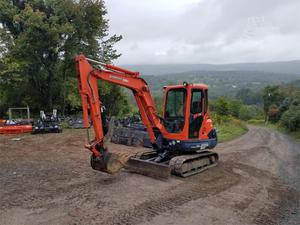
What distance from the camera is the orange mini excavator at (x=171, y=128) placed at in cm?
833

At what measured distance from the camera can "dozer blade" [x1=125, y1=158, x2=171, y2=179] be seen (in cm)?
849

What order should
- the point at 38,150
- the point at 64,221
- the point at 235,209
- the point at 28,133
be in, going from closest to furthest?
the point at 64,221, the point at 235,209, the point at 38,150, the point at 28,133

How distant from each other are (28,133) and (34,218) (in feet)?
46.2

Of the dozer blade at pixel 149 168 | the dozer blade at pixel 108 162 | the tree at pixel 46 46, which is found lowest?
the dozer blade at pixel 149 168

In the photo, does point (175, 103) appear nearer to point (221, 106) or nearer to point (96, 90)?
point (96, 90)

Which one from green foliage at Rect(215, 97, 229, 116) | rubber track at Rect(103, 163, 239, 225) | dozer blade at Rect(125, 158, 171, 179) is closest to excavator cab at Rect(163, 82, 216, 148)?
dozer blade at Rect(125, 158, 171, 179)

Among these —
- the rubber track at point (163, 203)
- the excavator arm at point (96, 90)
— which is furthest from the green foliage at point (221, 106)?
the excavator arm at point (96, 90)

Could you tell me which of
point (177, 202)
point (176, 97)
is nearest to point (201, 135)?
point (176, 97)

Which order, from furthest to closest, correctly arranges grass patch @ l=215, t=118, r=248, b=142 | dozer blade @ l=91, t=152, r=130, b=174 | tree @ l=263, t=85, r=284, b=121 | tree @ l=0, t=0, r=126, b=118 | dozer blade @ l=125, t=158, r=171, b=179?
tree @ l=263, t=85, r=284, b=121
tree @ l=0, t=0, r=126, b=118
grass patch @ l=215, t=118, r=248, b=142
dozer blade @ l=125, t=158, r=171, b=179
dozer blade @ l=91, t=152, r=130, b=174

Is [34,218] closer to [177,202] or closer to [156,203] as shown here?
[156,203]

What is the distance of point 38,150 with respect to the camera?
43.7 ft

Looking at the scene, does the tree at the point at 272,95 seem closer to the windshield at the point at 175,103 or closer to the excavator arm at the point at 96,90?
the windshield at the point at 175,103

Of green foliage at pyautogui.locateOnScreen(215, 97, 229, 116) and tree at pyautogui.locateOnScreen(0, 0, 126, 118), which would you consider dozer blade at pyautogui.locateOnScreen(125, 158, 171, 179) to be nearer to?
tree at pyautogui.locateOnScreen(0, 0, 126, 118)

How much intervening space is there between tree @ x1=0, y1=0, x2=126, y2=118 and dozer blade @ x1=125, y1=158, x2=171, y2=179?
1517cm
